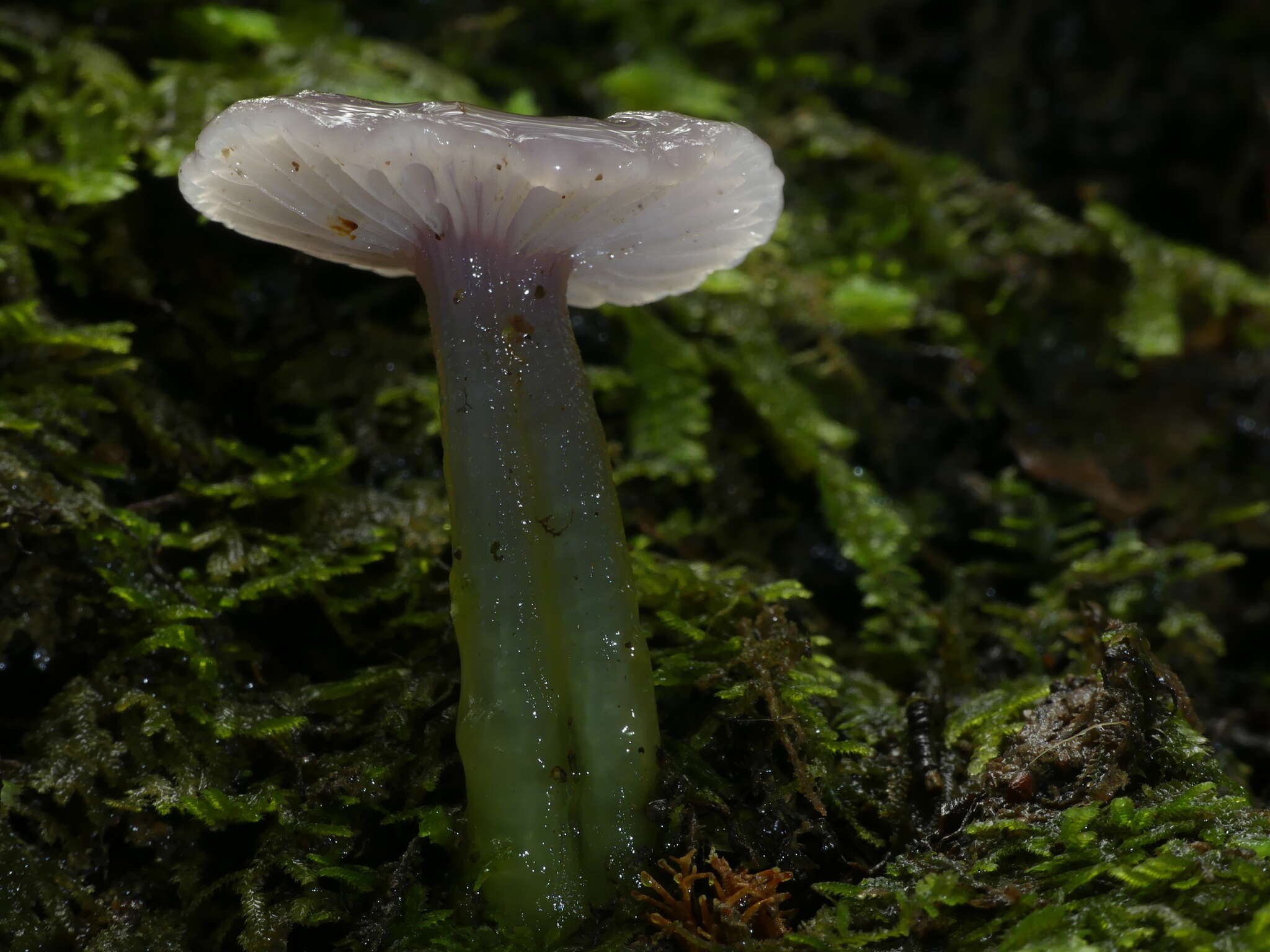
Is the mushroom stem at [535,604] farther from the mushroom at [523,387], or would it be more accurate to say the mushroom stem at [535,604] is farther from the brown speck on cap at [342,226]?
the brown speck on cap at [342,226]

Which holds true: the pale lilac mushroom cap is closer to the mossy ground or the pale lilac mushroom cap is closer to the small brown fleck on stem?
the small brown fleck on stem

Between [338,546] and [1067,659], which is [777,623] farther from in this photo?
[338,546]

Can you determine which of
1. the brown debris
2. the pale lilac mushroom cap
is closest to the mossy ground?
the brown debris

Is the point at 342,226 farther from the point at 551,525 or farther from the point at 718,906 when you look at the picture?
the point at 718,906

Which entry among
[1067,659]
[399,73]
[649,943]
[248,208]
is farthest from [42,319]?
[1067,659]

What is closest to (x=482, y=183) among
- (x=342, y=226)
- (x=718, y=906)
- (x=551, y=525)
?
(x=342, y=226)
